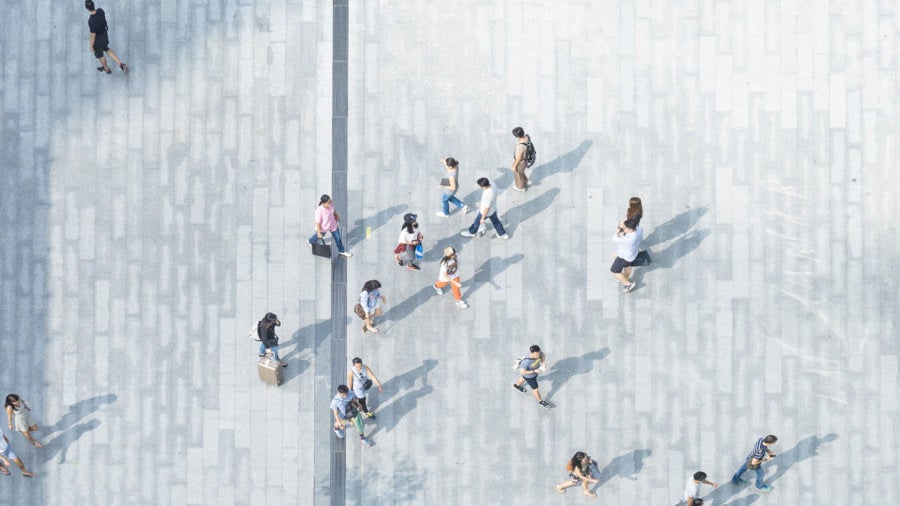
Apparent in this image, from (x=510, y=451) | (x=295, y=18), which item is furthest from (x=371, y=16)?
(x=510, y=451)

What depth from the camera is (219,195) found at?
1861 centimetres

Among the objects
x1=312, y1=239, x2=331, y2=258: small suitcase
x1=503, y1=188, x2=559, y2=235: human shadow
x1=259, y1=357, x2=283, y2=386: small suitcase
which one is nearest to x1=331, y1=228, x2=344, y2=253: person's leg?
x1=312, y1=239, x2=331, y2=258: small suitcase

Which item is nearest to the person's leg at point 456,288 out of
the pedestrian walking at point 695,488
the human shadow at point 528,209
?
the human shadow at point 528,209

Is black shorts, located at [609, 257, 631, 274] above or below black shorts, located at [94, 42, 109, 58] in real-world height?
below

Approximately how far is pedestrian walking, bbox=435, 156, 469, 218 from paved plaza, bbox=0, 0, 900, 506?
0.28 metres

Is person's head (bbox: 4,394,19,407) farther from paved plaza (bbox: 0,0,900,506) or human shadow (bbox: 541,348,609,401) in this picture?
human shadow (bbox: 541,348,609,401)

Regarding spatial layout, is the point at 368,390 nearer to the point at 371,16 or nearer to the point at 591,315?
the point at 591,315

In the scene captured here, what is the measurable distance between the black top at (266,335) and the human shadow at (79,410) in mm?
3349

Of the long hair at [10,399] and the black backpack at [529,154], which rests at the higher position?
the black backpack at [529,154]

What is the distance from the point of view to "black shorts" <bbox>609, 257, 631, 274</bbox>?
17.5 metres

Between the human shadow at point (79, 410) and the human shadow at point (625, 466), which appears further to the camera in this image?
the human shadow at point (79, 410)

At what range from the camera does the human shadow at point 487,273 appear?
60.4ft

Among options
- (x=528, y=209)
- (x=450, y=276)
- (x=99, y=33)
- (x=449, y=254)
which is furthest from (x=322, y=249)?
(x=99, y=33)

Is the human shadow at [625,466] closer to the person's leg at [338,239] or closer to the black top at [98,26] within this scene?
the person's leg at [338,239]
